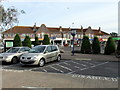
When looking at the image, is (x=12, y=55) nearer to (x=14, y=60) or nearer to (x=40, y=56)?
(x=14, y=60)

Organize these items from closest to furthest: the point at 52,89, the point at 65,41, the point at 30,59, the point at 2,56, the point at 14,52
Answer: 1. the point at 52,89
2. the point at 30,59
3. the point at 2,56
4. the point at 14,52
5. the point at 65,41

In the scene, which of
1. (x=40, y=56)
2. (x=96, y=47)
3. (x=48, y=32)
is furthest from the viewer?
(x=48, y=32)

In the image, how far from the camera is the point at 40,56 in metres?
10.4

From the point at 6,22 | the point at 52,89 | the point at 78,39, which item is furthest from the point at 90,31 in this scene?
the point at 52,89

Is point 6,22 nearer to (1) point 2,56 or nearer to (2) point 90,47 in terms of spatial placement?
(1) point 2,56

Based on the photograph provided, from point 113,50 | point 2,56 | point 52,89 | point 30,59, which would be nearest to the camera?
point 52,89

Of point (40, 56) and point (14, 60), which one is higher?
point (40, 56)

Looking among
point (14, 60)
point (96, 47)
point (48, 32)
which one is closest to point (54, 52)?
point (14, 60)

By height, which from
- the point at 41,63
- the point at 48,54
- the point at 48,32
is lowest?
the point at 41,63

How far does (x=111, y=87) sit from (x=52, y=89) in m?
2.40

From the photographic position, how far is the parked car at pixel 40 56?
33.2ft

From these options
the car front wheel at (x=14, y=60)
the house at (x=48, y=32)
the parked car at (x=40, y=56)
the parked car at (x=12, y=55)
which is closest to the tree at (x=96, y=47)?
the parked car at (x=40, y=56)

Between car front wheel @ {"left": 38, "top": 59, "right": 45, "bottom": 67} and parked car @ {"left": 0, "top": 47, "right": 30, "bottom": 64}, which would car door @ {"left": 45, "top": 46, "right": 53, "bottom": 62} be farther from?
parked car @ {"left": 0, "top": 47, "right": 30, "bottom": 64}

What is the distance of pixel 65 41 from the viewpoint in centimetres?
7325
